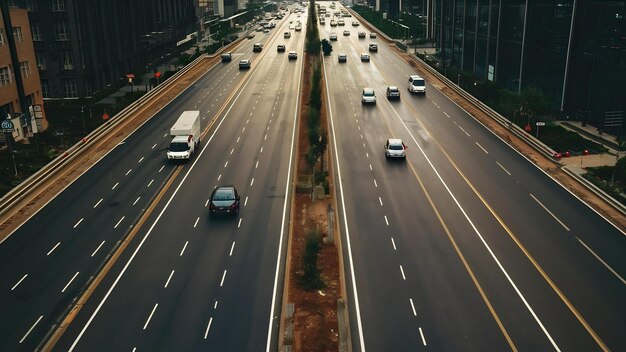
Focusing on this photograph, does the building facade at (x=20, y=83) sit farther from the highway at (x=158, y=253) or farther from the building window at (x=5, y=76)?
the highway at (x=158, y=253)

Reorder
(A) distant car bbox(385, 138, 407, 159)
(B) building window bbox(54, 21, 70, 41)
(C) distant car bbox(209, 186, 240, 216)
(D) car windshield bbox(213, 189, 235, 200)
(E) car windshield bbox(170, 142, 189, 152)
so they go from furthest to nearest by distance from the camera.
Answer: (B) building window bbox(54, 21, 70, 41) → (E) car windshield bbox(170, 142, 189, 152) → (A) distant car bbox(385, 138, 407, 159) → (D) car windshield bbox(213, 189, 235, 200) → (C) distant car bbox(209, 186, 240, 216)

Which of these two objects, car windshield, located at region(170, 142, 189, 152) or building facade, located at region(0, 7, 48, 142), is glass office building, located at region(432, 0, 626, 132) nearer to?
car windshield, located at region(170, 142, 189, 152)

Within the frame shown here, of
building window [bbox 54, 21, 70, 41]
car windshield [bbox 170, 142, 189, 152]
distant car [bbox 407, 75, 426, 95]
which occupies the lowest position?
car windshield [bbox 170, 142, 189, 152]

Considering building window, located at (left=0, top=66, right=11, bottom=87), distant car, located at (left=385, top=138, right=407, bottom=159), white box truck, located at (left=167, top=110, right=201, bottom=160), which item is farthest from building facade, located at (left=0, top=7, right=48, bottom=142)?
distant car, located at (left=385, top=138, right=407, bottom=159)

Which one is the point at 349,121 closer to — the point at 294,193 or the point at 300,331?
the point at 294,193

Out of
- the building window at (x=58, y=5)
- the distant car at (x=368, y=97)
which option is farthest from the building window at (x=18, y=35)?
the distant car at (x=368, y=97)

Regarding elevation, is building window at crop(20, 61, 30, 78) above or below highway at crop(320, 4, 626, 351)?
above
